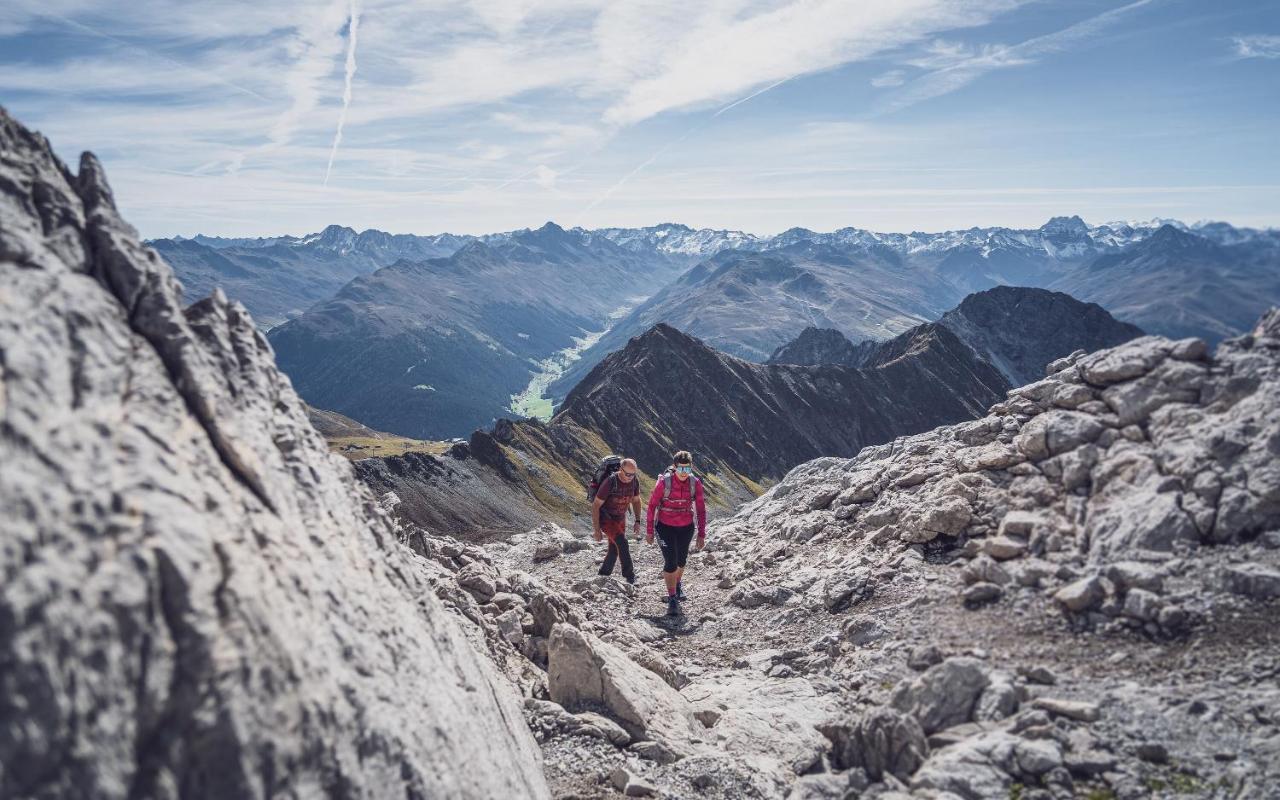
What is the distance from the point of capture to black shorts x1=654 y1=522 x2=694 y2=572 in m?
20.0

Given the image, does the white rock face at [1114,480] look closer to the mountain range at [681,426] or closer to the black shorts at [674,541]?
the black shorts at [674,541]

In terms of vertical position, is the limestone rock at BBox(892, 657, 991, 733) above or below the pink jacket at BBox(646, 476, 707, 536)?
below

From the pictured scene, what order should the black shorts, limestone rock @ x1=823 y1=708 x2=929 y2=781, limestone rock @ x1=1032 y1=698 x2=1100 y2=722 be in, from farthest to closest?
1. the black shorts
2. limestone rock @ x1=823 y1=708 x2=929 y2=781
3. limestone rock @ x1=1032 y1=698 x2=1100 y2=722

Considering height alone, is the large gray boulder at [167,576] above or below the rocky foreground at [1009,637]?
above

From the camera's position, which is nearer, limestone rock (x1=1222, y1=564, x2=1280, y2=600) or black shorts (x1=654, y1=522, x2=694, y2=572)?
limestone rock (x1=1222, y1=564, x2=1280, y2=600)

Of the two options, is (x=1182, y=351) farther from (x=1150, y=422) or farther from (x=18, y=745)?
(x=18, y=745)

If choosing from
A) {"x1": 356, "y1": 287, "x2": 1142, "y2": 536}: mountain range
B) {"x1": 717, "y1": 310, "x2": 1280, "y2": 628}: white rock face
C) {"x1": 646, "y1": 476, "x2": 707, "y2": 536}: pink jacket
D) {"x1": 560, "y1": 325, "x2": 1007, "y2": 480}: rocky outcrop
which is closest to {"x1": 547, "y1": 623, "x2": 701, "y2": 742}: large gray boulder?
{"x1": 646, "y1": 476, "x2": 707, "y2": 536}: pink jacket

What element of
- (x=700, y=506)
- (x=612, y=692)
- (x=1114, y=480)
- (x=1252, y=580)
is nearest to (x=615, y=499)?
(x=700, y=506)

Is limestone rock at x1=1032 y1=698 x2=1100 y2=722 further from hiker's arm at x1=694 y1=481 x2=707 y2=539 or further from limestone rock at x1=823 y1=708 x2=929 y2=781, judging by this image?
hiker's arm at x1=694 y1=481 x2=707 y2=539

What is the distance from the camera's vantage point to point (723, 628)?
19.8 metres

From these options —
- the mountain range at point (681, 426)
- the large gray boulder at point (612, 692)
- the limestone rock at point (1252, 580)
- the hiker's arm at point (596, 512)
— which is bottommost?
the mountain range at point (681, 426)

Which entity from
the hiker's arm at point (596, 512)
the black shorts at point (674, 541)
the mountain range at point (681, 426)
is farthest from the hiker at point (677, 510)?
the mountain range at point (681, 426)

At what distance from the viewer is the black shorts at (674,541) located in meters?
20.0

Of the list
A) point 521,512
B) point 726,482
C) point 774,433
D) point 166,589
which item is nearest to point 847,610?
point 166,589
